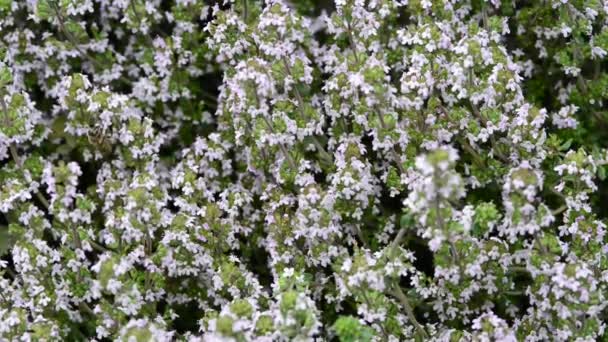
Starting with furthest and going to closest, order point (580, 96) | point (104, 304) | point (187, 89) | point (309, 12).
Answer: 1. point (309, 12)
2. point (187, 89)
3. point (580, 96)
4. point (104, 304)

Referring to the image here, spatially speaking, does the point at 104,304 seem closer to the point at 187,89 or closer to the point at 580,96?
the point at 187,89

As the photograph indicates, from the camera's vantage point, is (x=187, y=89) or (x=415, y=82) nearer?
(x=415, y=82)

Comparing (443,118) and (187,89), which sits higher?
(187,89)

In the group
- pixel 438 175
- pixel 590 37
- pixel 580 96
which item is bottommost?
pixel 438 175

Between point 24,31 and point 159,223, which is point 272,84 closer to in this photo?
point 159,223

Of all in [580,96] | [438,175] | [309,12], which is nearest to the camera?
[438,175]

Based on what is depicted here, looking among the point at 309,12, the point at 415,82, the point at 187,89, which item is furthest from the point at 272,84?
the point at 309,12
